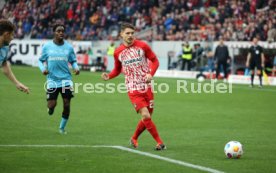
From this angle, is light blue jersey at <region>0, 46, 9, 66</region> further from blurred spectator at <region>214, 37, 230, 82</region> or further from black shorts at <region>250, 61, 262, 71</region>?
blurred spectator at <region>214, 37, 230, 82</region>

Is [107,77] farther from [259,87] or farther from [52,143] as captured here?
[259,87]

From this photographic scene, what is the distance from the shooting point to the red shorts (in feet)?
39.2

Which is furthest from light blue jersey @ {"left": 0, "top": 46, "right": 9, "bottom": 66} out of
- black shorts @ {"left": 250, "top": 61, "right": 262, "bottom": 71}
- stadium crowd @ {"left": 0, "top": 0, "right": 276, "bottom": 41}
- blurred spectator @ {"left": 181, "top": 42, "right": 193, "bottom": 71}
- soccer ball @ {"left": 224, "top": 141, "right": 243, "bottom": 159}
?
blurred spectator @ {"left": 181, "top": 42, "right": 193, "bottom": 71}

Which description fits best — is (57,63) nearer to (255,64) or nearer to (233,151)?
(233,151)

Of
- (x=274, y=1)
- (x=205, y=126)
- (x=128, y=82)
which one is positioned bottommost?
(x=205, y=126)

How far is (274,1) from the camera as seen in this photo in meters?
37.7

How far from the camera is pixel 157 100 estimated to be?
77.4 feet

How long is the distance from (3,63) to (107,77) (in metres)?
2.16

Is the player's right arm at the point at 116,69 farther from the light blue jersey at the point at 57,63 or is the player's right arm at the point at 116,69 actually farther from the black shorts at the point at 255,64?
the black shorts at the point at 255,64

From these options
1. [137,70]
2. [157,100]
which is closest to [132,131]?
[137,70]

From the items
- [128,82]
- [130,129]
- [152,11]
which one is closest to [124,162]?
[128,82]

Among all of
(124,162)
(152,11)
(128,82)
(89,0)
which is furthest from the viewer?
(89,0)

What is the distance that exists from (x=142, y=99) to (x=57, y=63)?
320 centimetres

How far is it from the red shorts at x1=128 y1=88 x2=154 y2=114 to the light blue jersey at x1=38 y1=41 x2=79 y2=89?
9.15ft
